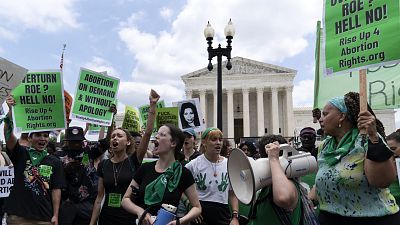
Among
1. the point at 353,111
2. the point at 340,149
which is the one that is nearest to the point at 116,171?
the point at 340,149

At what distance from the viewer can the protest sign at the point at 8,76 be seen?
413cm

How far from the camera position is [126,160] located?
4016 mm

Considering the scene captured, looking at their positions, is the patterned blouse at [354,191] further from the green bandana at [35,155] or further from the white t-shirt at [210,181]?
the green bandana at [35,155]

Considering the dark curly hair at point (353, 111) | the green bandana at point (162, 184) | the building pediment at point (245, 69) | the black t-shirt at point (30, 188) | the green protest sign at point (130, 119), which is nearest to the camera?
the dark curly hair at point (353, 111)

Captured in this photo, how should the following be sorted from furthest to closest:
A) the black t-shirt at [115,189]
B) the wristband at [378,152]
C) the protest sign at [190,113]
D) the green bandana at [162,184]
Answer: the protest sign at [190,113], the black t-shirt at [115,189], the green bandana at [162,184], the wristband at [378,152]

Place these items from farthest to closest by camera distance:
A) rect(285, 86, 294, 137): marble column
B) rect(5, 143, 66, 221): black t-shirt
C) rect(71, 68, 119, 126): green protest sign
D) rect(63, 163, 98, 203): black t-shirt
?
rect(285, 86, 294, 137): marble column, rect(71, 68, 119, 126): green protest sign, rect(63, 163, 98, 203): black t-shirt, rect(5, 143, 66, 221): black t-shirt

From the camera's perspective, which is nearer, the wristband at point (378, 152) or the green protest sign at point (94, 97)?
the wristband at point (378, 152)

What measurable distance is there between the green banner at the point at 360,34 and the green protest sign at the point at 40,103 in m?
3.50

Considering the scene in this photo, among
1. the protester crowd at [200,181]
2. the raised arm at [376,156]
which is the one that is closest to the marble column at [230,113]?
the protester crowd at [200,181]

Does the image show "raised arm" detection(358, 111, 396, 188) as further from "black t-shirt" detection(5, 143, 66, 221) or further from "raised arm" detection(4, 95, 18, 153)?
"raised arm" detection(4, 95, 18, 153)

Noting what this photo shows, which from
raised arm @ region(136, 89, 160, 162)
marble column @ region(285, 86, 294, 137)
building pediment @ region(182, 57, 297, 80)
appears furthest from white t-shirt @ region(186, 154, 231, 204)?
marble column @ region(285, 86, 294, 137)

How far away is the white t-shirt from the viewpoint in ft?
12.8

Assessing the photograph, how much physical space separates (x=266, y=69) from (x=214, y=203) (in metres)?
61.4

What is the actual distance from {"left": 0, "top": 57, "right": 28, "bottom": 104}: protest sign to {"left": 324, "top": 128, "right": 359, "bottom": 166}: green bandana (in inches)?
132
